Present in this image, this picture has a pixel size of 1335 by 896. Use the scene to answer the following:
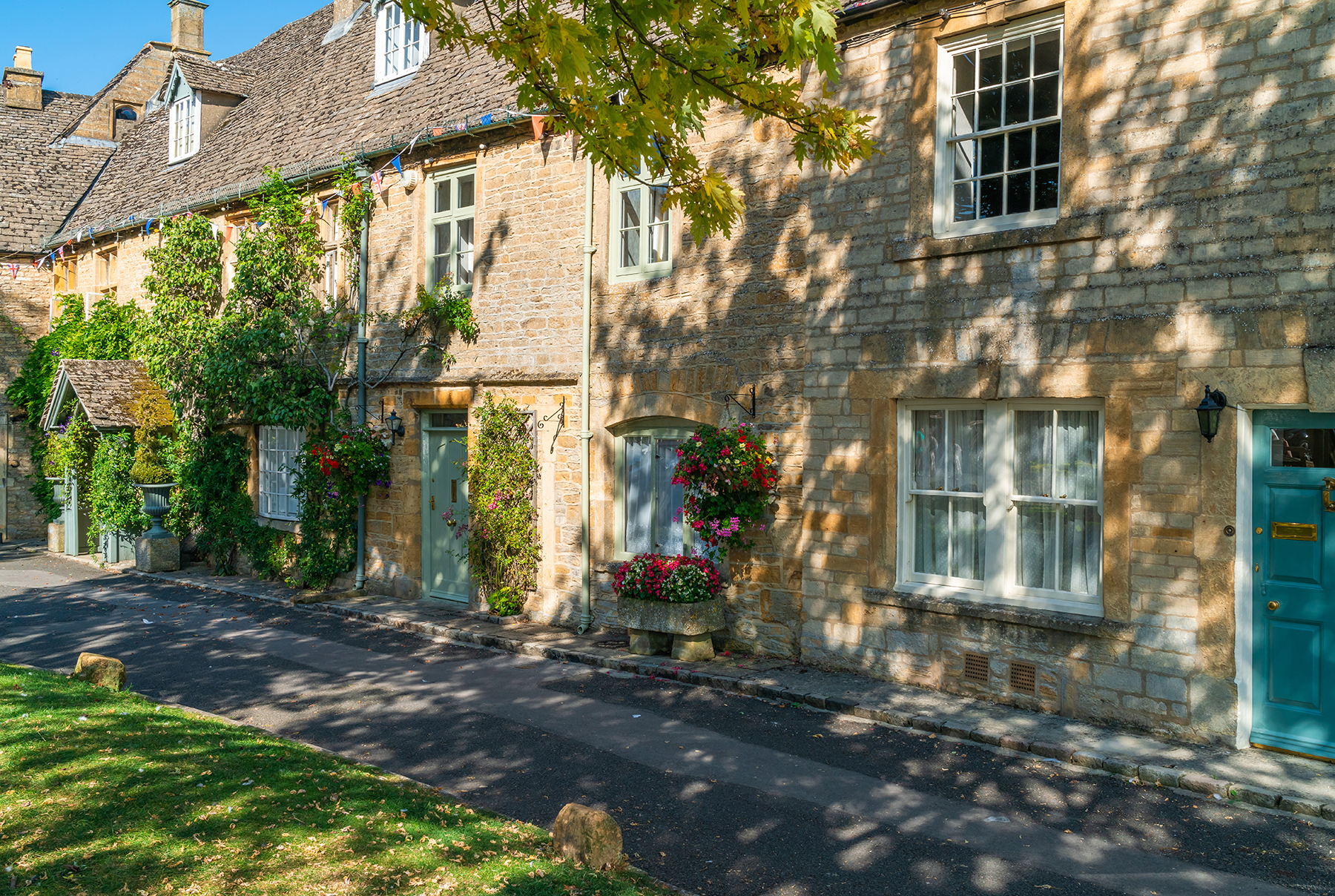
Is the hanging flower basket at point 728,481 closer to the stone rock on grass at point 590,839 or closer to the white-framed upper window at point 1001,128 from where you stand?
the white-framed upper window at point 1001,128

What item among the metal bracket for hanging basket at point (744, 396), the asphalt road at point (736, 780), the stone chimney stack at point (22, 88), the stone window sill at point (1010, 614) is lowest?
the asphalt road at point (736, 780)

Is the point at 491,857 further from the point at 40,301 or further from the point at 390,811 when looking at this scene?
the point at 40,301

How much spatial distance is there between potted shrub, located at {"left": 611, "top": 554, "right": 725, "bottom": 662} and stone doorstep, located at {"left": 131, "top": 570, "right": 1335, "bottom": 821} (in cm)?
28

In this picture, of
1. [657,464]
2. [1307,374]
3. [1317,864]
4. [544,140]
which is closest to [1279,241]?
[1307,374]

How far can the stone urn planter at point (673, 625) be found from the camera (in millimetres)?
10016

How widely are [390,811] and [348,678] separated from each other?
4.54 meters

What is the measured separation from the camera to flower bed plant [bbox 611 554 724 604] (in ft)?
33.2

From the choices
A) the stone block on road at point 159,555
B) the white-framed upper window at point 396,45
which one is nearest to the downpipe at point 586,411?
the white-framed upper window at point 396,45

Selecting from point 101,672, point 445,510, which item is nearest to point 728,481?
point 445,510

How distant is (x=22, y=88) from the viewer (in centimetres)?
2814

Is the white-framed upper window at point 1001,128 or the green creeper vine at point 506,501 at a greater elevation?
the white-framed upper window at point 1001,128

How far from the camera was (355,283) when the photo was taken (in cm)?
1534

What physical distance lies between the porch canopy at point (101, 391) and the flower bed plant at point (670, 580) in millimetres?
12530

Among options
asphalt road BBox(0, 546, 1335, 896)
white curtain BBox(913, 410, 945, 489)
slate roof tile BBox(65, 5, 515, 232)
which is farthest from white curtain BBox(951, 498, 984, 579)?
slate roof tile BBox(65, 5, 515, 232)
